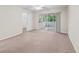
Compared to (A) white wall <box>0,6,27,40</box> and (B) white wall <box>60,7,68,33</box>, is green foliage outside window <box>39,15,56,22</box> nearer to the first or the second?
(B) white wall <box>60,7,68,33</box>

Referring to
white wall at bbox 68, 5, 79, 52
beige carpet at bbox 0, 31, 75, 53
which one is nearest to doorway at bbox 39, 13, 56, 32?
beige carpet at bbox 0, 31, 75, 53

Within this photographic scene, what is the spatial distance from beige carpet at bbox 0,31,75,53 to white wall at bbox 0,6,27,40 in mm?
135

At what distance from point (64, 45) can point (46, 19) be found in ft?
2.26

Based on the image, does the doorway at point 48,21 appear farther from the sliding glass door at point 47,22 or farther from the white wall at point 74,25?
the white wall at point 74,25

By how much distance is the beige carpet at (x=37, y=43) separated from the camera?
8.02 ft

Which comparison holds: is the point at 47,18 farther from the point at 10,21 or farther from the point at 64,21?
the point at 10,21

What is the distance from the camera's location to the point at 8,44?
8.17 feet

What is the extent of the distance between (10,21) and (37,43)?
752 millimetres

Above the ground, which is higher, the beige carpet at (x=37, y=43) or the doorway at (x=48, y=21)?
the doorway at (x=48, y=21)

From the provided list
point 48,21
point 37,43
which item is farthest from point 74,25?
point 37,43

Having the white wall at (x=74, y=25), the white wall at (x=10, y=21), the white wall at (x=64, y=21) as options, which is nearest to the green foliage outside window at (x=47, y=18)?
the white wall at (x=64, y=21)

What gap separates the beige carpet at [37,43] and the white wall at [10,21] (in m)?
0.13

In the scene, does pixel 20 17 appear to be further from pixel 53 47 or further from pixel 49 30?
pixel 53 47
